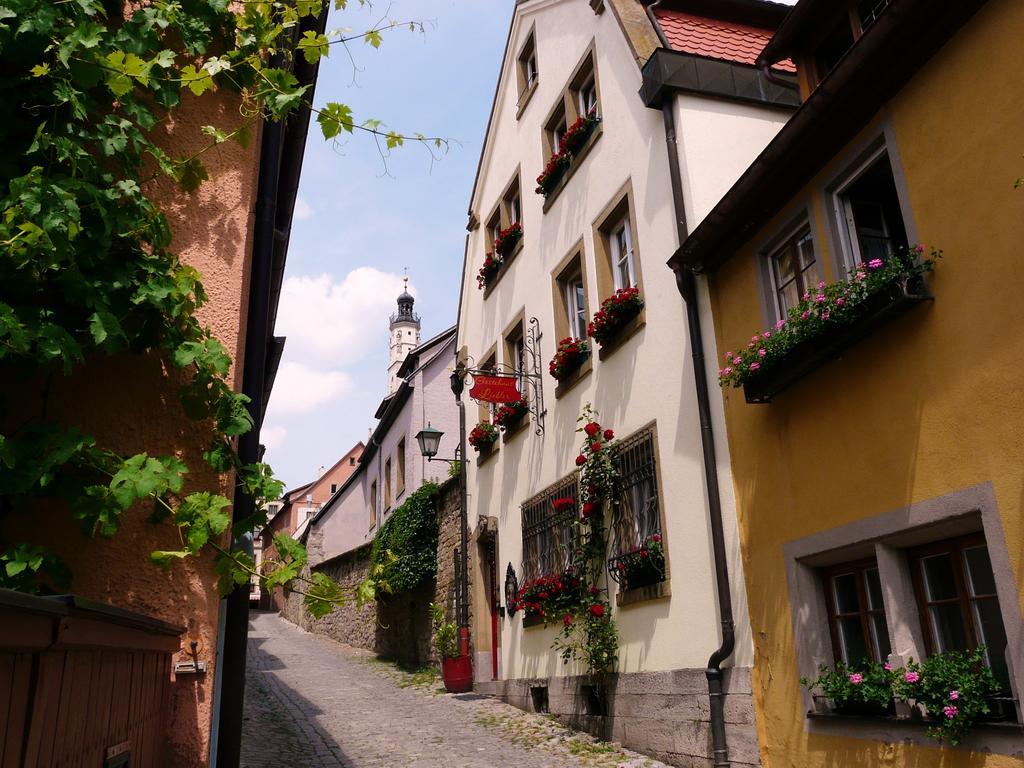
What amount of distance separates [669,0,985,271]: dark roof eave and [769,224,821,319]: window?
29 centimetres

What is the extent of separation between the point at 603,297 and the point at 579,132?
2.25 metres

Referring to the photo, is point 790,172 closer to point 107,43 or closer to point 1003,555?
point 1003,555

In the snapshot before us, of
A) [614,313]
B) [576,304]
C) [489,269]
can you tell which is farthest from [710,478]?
[489,269]

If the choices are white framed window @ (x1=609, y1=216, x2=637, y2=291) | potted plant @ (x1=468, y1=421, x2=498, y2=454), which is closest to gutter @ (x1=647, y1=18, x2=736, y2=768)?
white framed window @ (x1=609, y1=216, x2=637, y2=291)

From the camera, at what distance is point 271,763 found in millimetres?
8109

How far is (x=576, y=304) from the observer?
37.3 ft

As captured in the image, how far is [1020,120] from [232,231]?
168 inches

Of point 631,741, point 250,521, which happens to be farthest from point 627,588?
point 250,521

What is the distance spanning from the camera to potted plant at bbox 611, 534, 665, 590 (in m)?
8.30

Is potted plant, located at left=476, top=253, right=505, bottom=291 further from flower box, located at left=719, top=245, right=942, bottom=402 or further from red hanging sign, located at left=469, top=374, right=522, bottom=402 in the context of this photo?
flower box, located at left=719, top=245, right=942, bottom=402

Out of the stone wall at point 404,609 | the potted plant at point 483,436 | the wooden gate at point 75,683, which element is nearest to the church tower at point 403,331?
the stone wall at point 404,609

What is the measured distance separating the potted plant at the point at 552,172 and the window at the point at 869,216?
211 inches

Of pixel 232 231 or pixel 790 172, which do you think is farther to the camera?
pixel 790 172

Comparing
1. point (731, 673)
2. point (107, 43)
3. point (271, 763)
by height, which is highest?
point (107, 43)
